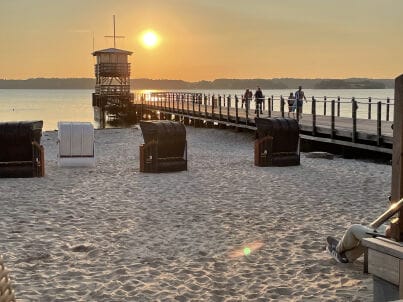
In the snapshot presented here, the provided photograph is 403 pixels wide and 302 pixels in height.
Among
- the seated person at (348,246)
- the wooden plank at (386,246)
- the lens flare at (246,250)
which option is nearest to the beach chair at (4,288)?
the wooden plank at (386,246)

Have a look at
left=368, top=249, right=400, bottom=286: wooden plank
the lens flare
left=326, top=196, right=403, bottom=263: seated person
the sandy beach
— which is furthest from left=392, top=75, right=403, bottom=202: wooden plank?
the lens flare

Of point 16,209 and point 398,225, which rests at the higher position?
point 398,225

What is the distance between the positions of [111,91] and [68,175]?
4821 cm

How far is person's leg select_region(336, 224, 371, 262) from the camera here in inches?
209

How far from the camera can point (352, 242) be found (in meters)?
5.69

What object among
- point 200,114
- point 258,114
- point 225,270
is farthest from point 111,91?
point 225,270

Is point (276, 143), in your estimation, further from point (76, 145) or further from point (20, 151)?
point (20, 151)

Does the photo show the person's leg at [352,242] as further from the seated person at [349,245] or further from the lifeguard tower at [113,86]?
the lifeguard tower at [113,86]

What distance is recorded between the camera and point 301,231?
7.57m

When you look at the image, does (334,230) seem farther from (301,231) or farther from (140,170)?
(140,170)

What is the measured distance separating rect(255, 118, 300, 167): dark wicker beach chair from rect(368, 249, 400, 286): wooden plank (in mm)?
10700

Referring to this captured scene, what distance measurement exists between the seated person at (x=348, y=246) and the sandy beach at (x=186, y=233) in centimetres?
10

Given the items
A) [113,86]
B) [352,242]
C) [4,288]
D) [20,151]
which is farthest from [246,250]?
[113,86]

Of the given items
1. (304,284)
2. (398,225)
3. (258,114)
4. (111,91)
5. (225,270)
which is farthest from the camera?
(111,91)
